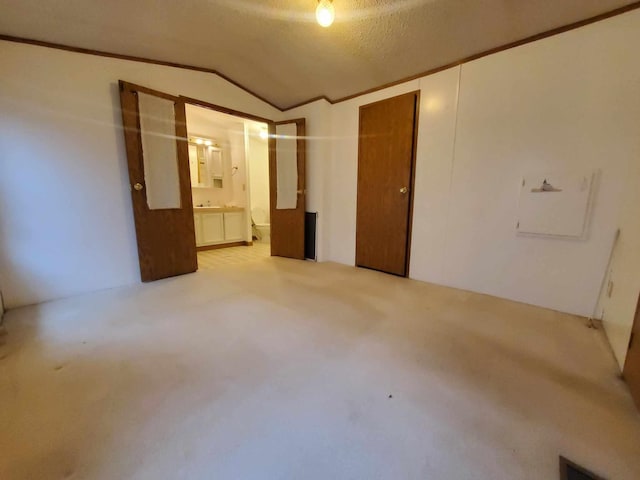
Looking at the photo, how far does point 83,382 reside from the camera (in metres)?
1.31

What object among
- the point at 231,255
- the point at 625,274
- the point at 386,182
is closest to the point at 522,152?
the point at 625,274

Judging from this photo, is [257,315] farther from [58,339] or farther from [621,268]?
[621,268]

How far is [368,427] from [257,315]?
1.23 metres

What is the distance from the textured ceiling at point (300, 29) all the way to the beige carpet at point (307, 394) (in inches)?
90.3

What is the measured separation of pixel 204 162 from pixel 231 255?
2.08 metres

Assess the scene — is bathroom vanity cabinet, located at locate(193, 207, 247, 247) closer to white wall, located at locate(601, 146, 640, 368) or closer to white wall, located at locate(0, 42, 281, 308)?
white wall, located at locate(0, 42, 281, 308)

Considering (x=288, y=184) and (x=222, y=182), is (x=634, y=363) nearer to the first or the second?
(x=288, y=184)

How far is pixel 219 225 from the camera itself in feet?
15.6

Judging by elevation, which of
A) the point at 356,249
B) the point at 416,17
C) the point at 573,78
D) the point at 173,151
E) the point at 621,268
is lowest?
the point at 356,249

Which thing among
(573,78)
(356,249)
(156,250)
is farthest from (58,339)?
(573,78)

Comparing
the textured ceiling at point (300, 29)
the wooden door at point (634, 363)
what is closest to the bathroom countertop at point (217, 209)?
the textured ceiling at point (300, 29)

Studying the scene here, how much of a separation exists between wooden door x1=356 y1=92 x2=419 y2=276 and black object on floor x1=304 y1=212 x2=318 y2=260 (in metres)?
0.70

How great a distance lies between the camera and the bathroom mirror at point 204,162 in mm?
4895

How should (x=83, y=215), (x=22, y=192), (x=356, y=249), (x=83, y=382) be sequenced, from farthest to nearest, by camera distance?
(x=356, y=249) < (x=83, y=215) < (x=22, y=192) < (x=83, y=382)
